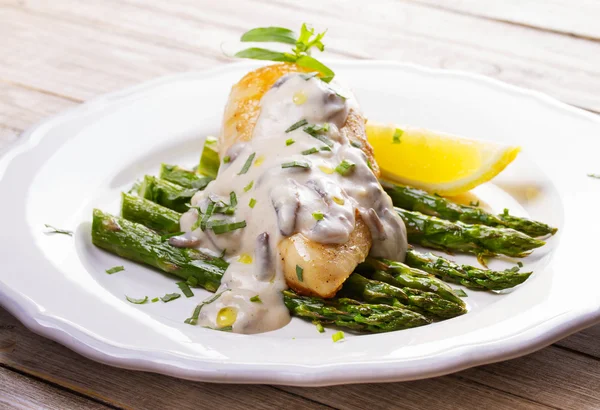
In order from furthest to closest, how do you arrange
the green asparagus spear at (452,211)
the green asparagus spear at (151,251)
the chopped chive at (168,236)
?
the green asparagus spear at (452,211) < the chopped chive at (168,236) < the green asparagus spear at (151,251)

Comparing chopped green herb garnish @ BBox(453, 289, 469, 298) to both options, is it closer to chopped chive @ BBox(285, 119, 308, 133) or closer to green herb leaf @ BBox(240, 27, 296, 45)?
chopped chive @ BBox(285, 119, 308, 133)

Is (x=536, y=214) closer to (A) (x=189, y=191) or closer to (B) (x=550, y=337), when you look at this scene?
(B) (x=550, y=337)

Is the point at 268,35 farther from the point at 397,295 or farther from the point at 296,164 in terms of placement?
the point at 397,295

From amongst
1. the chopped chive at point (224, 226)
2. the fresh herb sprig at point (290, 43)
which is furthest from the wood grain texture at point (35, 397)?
the fresh herb sprig at point (290, 43)

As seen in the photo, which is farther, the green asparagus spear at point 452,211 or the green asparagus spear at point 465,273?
the green asparagus spear at point 452,211

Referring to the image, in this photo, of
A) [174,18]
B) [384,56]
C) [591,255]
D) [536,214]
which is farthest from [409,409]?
[174,18]

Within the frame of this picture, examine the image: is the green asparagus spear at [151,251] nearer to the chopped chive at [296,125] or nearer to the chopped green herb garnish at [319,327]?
the chopped green herb garnish at [319,327]
